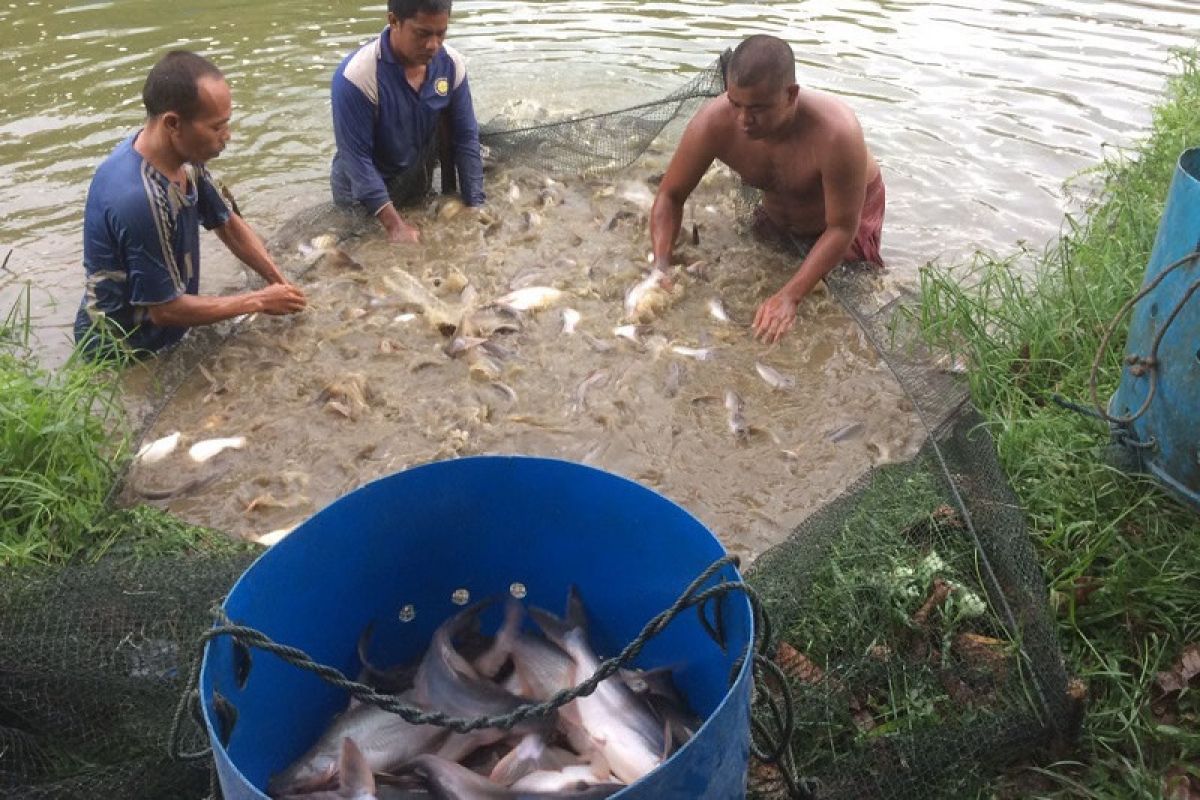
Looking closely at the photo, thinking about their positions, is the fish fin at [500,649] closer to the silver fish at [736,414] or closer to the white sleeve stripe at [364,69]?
the silver fish at [736,414]

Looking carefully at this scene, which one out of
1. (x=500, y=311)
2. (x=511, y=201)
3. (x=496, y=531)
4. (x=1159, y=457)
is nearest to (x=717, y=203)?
(x=511, y=201)

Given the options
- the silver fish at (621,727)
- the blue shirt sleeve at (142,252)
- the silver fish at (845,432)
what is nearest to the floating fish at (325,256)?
the blue shirt sleeve at (142,252)

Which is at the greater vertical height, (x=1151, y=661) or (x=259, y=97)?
(x=259, y=97)

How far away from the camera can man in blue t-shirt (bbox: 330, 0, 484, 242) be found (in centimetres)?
632

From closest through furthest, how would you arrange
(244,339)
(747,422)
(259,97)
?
(747,422) → (244,339) → (259,97)

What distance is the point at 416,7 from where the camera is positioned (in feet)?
19.9

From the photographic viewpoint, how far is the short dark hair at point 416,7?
604 cm

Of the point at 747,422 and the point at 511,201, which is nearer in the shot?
the point at 747,422

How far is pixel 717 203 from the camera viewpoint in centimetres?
746

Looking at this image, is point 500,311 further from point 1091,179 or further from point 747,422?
point 1091,179

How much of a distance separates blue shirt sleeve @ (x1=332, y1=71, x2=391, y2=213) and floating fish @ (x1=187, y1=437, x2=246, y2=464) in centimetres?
240

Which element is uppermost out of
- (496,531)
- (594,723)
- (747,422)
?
(496,531)

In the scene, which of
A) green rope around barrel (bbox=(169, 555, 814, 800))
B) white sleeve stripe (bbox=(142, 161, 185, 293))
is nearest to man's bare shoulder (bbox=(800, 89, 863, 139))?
white sleeve stripe (bbox=(142, 161, 185, 293))

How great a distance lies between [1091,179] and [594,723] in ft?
23.3
